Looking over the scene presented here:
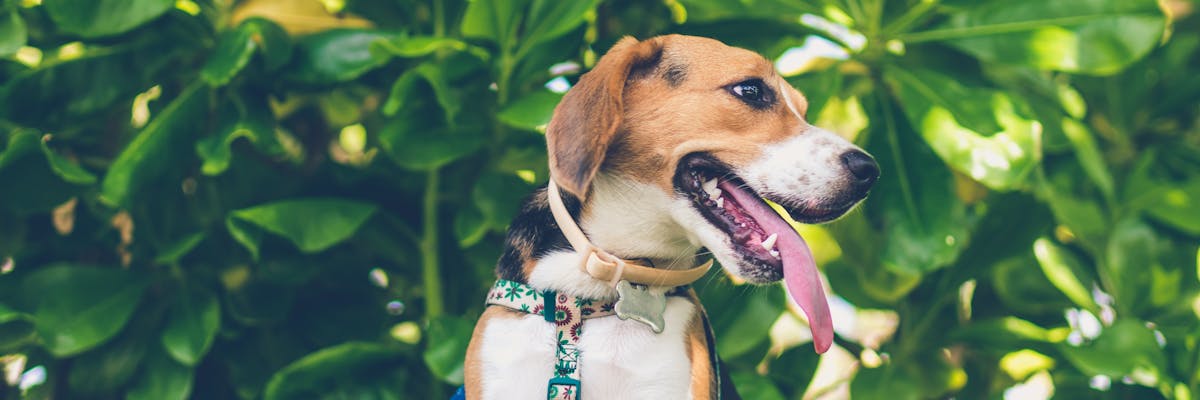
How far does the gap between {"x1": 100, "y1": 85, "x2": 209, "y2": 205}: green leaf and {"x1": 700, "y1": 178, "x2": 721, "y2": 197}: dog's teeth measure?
135 centimetres

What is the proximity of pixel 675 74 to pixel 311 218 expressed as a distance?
1.05 meters

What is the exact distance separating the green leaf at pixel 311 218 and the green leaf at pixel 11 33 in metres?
0.58

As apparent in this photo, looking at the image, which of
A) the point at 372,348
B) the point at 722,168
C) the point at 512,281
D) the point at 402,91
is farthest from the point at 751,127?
the point at 372,348

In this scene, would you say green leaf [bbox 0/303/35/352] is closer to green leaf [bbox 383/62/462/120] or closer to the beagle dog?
green leaf [bbox 383/62/462/120]

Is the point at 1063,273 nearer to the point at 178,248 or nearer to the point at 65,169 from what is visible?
the point at 178,248

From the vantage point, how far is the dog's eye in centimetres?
150

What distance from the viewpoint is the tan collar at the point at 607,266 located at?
4.65 feet

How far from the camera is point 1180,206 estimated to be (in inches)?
104

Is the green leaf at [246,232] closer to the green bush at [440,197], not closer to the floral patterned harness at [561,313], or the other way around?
the green bush at [440,197]

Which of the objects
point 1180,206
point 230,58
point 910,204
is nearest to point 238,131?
point 230,58

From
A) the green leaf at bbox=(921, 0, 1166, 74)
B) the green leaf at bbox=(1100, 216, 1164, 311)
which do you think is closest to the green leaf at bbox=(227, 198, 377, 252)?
the green leaf at bbox=(921, 0, 1166, 74)

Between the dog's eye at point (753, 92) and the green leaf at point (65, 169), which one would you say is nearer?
the dog's eye at point (753, 92)

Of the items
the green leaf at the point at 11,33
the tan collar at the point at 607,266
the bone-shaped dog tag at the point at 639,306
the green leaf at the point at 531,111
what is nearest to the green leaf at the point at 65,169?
the green leaf at the point at 11,33

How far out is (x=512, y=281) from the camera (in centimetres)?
150
